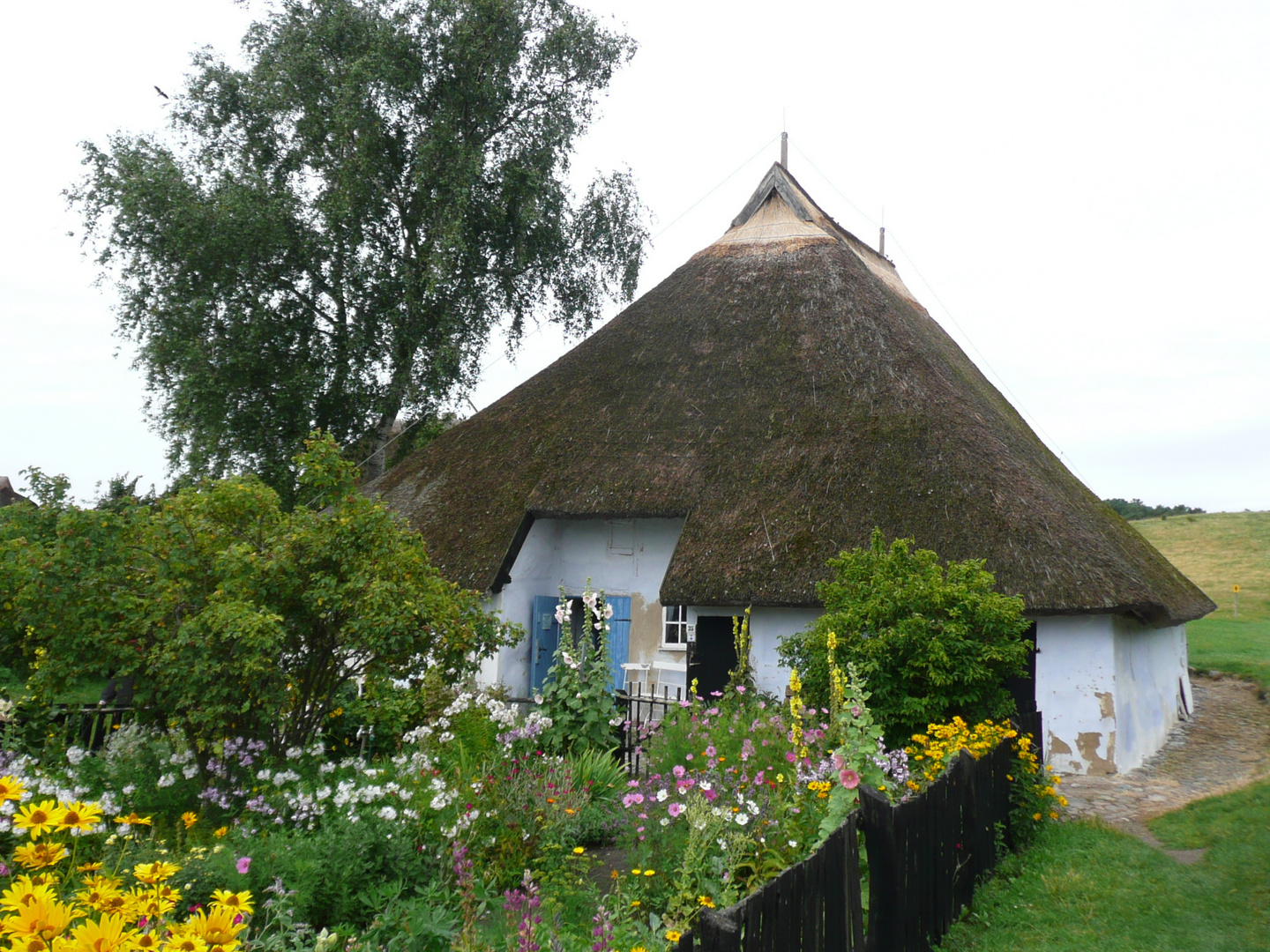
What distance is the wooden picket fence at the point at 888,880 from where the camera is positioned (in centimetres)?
302

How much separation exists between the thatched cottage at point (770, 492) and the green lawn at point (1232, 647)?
3.75 meters

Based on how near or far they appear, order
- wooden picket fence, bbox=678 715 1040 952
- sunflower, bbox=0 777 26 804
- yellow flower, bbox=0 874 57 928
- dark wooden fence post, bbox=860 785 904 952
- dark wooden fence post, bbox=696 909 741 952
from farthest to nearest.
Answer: dark wooden fence post, bbox=860 785 904 952 < wooden picket fence, bbox=678 715 1040 952 < dark wooden fence post, bbox=696 909 741 952 < sunflower, bbox=0 777 26 804 < yellow flower, bbox=0 874 57 928

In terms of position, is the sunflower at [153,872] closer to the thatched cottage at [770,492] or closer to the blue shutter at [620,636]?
the thatched cottage at [770,492]

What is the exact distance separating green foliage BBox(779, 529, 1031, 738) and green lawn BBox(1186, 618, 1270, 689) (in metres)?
12.2

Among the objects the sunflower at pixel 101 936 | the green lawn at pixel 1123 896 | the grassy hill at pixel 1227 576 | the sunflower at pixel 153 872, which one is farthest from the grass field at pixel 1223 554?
the sunflower at pixel 101 936

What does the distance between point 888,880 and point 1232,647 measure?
20.3 metres

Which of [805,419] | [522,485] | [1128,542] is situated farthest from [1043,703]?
[522,485]

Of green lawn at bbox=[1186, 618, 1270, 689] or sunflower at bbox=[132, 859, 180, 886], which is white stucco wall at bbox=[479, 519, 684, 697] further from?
green lawn at bbox=[1186, 618, 1270, 689]

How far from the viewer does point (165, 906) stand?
7.82 ft

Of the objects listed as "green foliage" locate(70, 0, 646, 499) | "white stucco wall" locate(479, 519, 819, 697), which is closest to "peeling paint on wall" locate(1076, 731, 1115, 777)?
"white stucco wall" locate(479, 519, 819, 697)

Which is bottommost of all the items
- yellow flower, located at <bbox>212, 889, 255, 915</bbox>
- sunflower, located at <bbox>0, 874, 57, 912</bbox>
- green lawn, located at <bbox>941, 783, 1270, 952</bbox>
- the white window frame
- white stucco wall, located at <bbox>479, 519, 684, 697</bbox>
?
green lawn, located at <bbox>941, 783, 1270, 952</bbox>

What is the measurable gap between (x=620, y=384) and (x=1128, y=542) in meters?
8.06

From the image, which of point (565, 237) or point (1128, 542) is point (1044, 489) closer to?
point (1128, 542)

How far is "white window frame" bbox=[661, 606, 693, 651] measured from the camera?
12258mm
